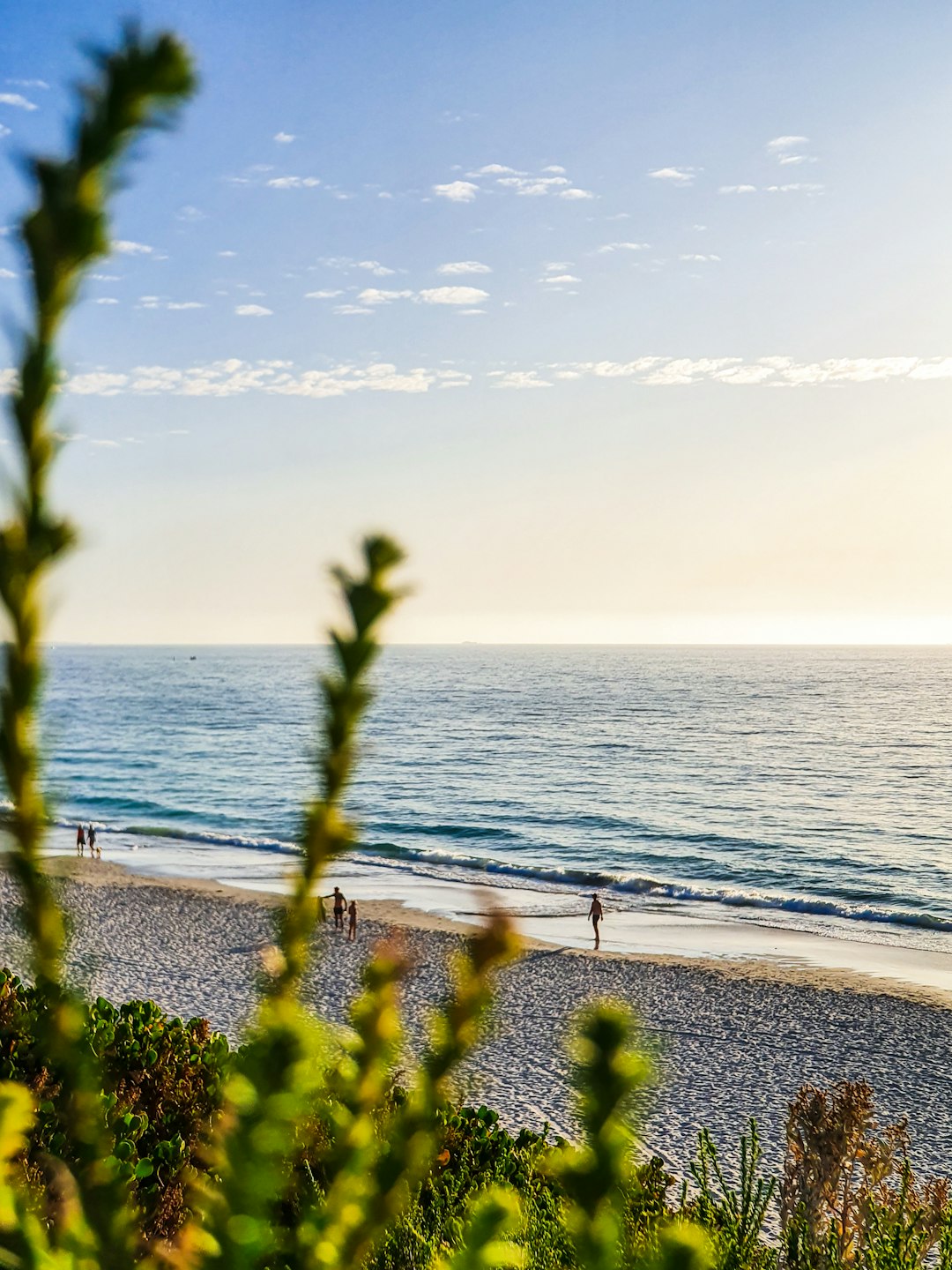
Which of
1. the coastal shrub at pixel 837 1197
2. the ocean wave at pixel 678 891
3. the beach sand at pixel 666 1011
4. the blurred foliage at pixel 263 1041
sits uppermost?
the blurred foliage at pixel 263 1041

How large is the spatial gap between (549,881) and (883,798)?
112 ft

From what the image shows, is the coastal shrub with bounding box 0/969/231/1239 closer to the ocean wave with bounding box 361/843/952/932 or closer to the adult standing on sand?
the adult standing on sand

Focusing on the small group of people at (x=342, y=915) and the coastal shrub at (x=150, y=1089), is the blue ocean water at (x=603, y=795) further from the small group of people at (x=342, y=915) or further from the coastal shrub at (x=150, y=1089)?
the small group of people at (x=342, y=915)

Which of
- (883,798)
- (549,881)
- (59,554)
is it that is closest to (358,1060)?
(59,554)

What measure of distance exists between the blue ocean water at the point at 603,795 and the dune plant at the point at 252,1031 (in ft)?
0.25

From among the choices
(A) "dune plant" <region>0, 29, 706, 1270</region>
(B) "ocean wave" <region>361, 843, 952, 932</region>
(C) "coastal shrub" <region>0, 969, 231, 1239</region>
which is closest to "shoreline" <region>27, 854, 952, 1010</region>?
(B) "ocean wave" <region>361, 843, 952, 932</region>

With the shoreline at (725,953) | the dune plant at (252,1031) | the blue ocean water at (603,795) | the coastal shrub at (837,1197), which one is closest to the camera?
the dune plant at (252,1031)

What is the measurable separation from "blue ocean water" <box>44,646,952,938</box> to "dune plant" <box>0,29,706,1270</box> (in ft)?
0.25

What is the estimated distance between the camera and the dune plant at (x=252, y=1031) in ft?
2.69

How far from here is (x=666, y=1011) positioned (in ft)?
87.9

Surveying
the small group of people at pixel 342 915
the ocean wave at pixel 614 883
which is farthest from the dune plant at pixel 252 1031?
the ocean wave at pixel 614 883

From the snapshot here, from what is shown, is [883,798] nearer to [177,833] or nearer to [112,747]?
[177,833]

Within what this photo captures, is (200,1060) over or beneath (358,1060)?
beneath

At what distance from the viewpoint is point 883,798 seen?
7031cm
